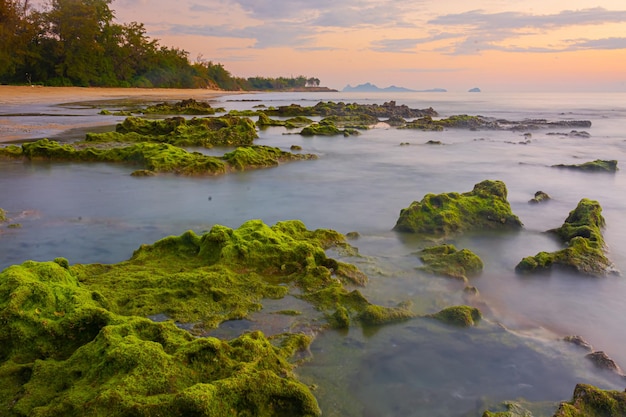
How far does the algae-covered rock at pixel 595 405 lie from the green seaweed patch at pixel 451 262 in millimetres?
2230

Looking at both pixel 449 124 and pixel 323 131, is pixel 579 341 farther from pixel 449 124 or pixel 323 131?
pixel 449 124

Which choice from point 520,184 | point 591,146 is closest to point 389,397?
point 520,184

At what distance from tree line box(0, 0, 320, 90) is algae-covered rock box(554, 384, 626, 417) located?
159 ft

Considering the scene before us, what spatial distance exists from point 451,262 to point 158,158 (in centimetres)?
795

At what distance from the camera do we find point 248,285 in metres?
4.51

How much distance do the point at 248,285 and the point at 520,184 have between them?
9.27 m

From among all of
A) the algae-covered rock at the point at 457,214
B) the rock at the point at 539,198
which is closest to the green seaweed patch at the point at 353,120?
the rock at the point at 539,198

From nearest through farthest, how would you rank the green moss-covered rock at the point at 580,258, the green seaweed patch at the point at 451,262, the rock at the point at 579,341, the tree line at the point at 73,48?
the rock at the point at 579,341 < the green seaweed patch at the point at 451,262 < the green moss-covered rock at the point at 580,258 < the tree line at the point at 73,48

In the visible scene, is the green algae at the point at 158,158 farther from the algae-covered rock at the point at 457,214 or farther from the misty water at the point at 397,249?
the algae-covered rock at the point at 457,214

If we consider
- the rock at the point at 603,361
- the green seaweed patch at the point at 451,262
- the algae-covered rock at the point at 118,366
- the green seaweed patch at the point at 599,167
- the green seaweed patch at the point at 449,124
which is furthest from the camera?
the green seaweed patch at the point at 449,124

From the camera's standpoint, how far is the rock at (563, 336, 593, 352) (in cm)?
384

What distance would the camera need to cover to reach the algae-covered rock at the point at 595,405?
2.83m

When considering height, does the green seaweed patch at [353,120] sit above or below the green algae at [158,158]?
above

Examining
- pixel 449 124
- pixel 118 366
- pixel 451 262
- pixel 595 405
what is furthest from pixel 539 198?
pixel 449 124
